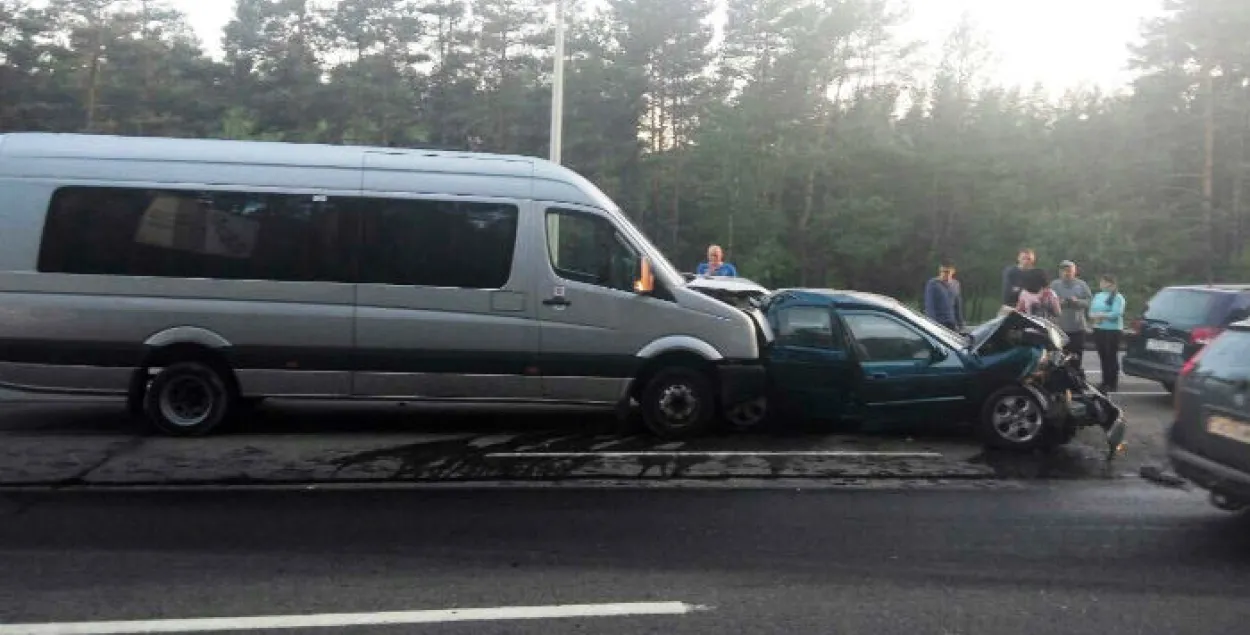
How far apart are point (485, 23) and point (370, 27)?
180 inches

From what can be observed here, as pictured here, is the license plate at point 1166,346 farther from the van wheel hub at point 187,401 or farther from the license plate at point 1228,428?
the van wheel hub at point 187,401

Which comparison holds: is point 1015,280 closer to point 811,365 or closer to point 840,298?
point 840,298

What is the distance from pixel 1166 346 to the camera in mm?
11812

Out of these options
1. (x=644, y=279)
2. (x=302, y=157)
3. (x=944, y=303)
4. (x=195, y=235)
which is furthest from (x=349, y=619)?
(x=944, y=303)

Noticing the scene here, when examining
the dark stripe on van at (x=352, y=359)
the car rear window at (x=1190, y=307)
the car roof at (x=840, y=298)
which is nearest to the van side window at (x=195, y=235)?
the dark stripe on van at (x=352, y=359)

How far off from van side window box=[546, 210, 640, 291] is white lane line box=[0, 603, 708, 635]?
14.8 ft

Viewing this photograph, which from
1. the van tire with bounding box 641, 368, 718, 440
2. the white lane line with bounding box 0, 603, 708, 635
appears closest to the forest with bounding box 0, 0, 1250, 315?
the van tire with bounding box 641, 368, 718, 440

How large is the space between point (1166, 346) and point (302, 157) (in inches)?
382

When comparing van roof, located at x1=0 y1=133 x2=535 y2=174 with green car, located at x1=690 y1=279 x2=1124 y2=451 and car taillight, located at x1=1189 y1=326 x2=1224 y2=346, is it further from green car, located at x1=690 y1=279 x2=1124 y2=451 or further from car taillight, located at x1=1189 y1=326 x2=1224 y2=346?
car taillight, located at x1=1189 y1=326 x2=1224 y2=346

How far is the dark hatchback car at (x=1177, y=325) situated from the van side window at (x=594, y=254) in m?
6.71

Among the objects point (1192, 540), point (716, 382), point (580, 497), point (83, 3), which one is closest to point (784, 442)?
point (716, 382)

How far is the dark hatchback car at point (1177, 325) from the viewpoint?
1152 cm

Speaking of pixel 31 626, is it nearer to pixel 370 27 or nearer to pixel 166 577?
pixel 166 577

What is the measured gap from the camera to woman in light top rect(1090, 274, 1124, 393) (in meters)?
12.5
